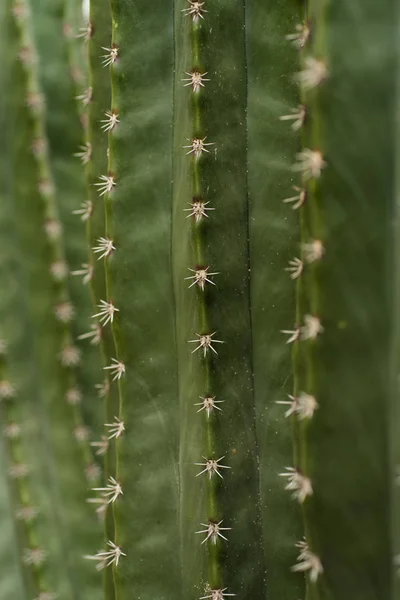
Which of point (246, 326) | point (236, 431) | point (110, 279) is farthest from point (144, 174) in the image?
point (236, 431)

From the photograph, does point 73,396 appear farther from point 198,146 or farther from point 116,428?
point 198,146

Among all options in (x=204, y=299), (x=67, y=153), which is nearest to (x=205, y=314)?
(x=204, y=299)

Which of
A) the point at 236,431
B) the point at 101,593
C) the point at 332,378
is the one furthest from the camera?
the point at 101,593

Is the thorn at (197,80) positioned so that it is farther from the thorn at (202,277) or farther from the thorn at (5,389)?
the thorn at (5,389)

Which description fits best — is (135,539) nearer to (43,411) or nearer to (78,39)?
(43,411)

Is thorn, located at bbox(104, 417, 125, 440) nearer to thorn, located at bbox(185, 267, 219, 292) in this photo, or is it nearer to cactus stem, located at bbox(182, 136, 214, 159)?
thorn, located at bbox(185, 267, 219, 292)
